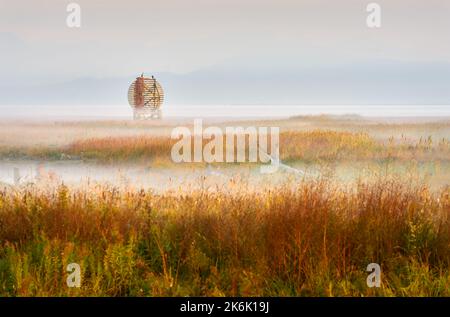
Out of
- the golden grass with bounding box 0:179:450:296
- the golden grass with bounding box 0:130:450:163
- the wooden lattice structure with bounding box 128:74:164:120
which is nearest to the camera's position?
the golden grass with bounding box 0:179:450:296

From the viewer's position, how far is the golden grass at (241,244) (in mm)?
4992

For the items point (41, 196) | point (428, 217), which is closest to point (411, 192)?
point (428, 217)

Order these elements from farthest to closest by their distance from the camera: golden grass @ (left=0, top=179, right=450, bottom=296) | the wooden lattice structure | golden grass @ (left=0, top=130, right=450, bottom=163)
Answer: the wooden lattice structure, golden grass @ (left=0, top=130, right=450, bottom=163), golden grass @ (left=0, top=179, right=450, bottom=296)

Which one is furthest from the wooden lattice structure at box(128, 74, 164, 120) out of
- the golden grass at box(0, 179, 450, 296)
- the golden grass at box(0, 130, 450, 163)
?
the golden grass at box(0, 179, 450, 296)

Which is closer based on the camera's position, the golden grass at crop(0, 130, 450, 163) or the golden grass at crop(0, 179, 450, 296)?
the golden grass at crop(0, 179, 450, 296)

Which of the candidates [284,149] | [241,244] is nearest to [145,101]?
[284,149]

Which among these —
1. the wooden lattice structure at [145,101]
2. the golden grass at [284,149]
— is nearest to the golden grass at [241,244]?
the golden grass at [284,149]

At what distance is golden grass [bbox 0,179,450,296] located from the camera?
4.99m

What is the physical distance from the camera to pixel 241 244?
5340mm

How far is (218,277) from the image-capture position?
16.5ft

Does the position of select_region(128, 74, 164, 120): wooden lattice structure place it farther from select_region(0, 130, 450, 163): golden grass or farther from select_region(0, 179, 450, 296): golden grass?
select_region(0, 179, 450, 296): golden grass

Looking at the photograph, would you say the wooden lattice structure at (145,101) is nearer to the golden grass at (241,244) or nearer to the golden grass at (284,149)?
the golden grass at (284,149)

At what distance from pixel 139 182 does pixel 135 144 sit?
17.4ft

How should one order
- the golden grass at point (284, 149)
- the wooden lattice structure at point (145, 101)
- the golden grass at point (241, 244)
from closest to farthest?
the golden grass at point (241, 244)
the golden grass at point (284, 149)
the wooden lattice structure at point (145, 101)
